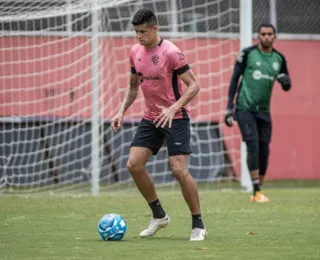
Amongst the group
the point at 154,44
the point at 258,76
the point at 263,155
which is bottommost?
the point at 263,155

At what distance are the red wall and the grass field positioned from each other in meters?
2.47

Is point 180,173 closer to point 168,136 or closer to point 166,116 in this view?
point 168,136

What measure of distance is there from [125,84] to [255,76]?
4.71 meters

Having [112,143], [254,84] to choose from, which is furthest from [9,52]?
[254,84]

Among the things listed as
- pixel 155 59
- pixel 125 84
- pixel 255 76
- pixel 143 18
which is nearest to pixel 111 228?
pixel 155 59

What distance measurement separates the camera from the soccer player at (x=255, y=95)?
42.5 feet

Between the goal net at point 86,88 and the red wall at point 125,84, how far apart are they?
22mm

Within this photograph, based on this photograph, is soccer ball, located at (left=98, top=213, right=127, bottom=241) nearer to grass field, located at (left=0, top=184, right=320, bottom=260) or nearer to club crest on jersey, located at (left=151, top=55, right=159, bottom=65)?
grass field, located at (left=0, top=184, right=320, bottom=260)

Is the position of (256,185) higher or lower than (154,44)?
lower

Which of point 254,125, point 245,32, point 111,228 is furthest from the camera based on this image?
point 245,32

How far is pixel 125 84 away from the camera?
57.2 ft

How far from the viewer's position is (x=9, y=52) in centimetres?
1547

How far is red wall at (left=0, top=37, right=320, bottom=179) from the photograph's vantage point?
1608 cm

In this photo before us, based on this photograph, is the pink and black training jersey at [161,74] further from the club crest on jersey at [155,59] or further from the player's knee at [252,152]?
the player's knee at [252,152]
